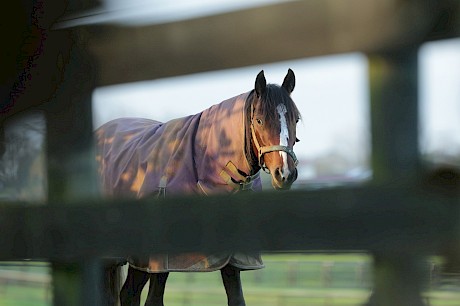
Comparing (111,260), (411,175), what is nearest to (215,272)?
(111,260)

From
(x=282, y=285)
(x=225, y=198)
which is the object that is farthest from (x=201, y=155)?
(x=225, y=198)

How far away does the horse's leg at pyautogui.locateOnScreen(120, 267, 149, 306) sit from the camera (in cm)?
114

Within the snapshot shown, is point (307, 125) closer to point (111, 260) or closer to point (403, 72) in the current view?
point (403, 72)

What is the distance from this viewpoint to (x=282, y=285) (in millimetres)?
1040

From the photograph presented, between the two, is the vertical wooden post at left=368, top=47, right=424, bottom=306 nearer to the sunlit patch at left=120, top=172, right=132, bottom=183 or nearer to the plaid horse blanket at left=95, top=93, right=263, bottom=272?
the plaid horse blanket at left=95, top=93, right=263, bottom=272

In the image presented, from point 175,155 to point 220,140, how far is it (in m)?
0.11

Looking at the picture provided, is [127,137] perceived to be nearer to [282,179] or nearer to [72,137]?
[72,137]

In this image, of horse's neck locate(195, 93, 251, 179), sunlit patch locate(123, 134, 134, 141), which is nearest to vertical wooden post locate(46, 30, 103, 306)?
sunlit patch locate(123, 134, 134, 141)

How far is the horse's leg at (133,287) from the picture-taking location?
3.74 feet

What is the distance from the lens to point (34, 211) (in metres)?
0.95

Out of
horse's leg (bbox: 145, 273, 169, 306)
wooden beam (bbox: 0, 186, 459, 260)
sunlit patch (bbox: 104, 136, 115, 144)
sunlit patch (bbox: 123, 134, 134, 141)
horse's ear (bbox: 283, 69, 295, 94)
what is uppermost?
horse's ear (bbox: 283, 69, 295, 94)

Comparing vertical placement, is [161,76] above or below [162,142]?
above

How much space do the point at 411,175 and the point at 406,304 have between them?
0.19 metres

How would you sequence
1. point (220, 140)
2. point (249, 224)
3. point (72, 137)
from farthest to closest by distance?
point (220, 140) → point (72, 137) → point (249, 224)
